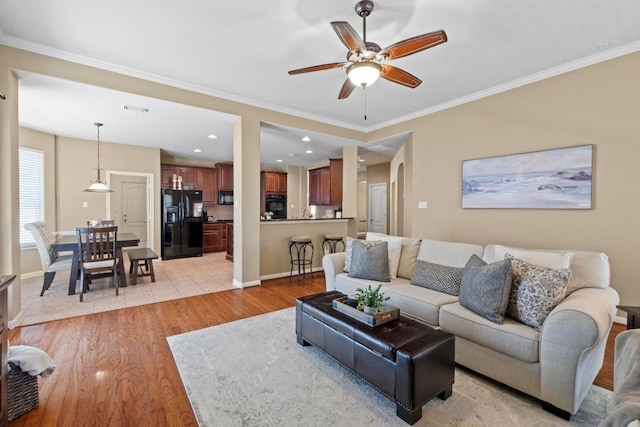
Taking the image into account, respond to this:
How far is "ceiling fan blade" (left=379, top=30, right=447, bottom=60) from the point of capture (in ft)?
6.55

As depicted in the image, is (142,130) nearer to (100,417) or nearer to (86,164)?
(86,164)

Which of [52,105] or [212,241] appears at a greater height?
[52,105]

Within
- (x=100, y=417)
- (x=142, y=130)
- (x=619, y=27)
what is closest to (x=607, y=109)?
(x=619, y=27)

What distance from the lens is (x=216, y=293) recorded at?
4.13 m

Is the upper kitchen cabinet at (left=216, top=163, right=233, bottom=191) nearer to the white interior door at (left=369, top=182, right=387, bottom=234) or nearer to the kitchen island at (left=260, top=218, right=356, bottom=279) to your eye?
the kitchen island at (left=260, top=218, right=356, bottom=279)

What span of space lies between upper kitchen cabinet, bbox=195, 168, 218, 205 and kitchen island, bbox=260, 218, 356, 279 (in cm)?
415

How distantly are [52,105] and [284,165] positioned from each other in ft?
19.6

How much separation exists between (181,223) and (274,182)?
10.5 ft

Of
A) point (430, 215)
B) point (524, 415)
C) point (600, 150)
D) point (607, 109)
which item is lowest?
point (524, 415)

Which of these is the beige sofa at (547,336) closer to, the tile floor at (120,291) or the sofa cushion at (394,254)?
the sofa cushion at (394,254)

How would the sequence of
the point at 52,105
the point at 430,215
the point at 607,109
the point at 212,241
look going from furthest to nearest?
the point at 212,241 → the point at 430,215 → the point at 52,105 → the point at 607,109

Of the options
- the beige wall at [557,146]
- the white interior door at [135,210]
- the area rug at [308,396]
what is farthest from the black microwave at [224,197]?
the area rug at [308,396]

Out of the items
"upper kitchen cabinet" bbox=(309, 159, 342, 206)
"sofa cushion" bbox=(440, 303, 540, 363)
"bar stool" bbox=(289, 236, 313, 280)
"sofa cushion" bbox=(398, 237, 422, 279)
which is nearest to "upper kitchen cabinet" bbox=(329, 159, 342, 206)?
"upper kitchen cabinet" bbox=(309, 159, 342, 206)

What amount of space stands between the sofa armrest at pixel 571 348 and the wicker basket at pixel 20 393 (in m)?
3.16
